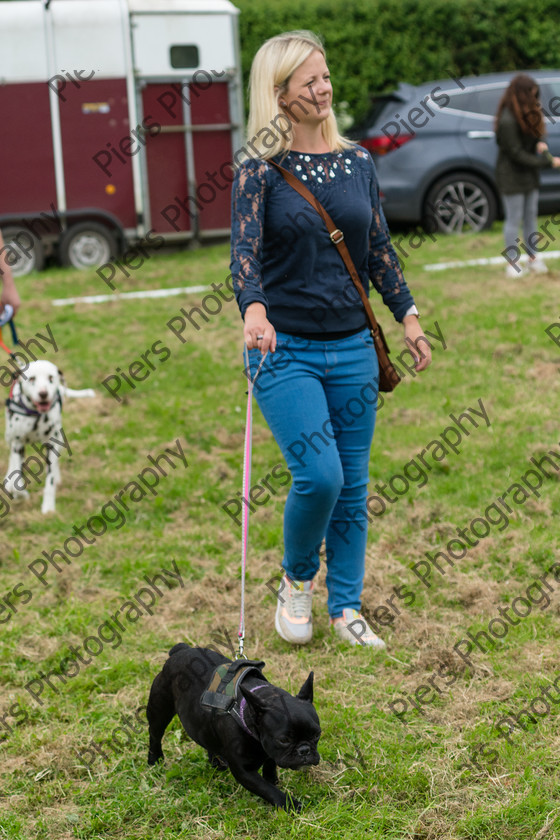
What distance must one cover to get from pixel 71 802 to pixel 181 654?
57cm

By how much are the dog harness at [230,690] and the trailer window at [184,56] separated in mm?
11078

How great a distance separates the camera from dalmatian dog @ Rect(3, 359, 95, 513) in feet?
18.5

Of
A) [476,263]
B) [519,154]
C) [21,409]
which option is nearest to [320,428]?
[21,409]

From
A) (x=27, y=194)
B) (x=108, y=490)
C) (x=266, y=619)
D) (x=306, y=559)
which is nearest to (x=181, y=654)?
(x=306, y=559)

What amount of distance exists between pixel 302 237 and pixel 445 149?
30.6ft

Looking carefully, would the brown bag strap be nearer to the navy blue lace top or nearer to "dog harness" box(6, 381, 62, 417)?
the navy blue lace top

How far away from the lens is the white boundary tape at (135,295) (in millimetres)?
10594

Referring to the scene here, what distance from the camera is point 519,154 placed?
31.5 ft

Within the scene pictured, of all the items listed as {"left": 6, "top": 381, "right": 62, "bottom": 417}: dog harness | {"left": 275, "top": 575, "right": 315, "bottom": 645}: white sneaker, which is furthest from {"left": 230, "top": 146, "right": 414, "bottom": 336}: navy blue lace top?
{"left": 6, "top": 381, "right": 62, "bottom": 417}: dog harness

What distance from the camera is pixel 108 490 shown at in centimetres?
584

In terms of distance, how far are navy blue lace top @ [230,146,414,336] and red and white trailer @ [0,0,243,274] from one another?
9394 millimetres

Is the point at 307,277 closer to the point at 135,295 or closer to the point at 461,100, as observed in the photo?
the point at 135,295

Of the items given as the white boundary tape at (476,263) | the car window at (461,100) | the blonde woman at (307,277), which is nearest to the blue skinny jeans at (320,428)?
the blonde woman at (307,277)

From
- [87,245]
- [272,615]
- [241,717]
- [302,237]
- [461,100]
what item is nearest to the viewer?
[241,717]
